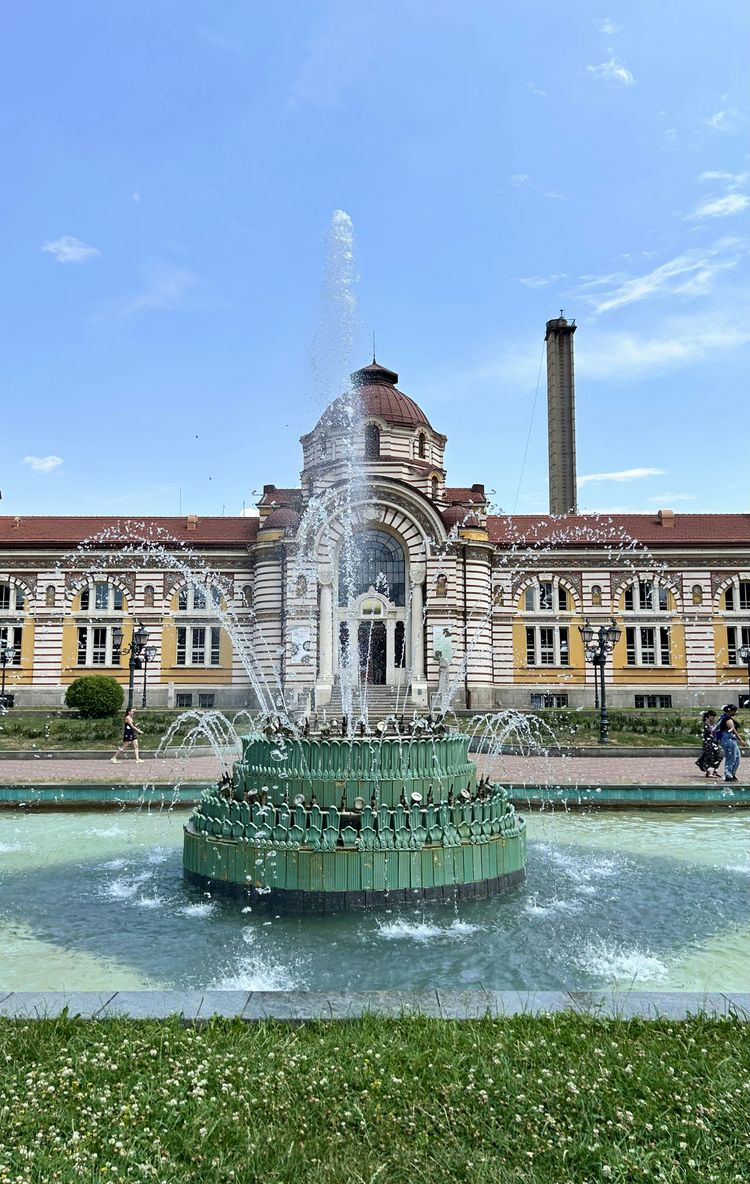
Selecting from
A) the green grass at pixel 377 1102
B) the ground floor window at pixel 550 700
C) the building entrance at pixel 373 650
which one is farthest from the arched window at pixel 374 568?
the green grass at pixel 377 1102

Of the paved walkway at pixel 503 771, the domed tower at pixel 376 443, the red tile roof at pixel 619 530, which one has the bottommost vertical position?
the paved walkway at pixel 503 771

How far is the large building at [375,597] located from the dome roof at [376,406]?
0.15 meters

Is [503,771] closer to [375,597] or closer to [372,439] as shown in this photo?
[375,597]

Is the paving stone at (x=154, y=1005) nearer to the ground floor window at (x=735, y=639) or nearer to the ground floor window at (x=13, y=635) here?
the ground floor window at (x=13, y=635)

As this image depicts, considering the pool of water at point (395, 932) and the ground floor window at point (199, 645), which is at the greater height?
the ground floor window at point (199, 645)

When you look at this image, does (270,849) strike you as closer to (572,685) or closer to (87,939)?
(87,939)

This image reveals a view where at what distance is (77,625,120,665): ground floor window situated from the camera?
44.4 m

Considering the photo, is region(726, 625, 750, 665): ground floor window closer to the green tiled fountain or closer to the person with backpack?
the person with backpack

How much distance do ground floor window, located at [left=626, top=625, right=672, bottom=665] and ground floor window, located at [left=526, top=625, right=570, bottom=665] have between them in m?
3.34

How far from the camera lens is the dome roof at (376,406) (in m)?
44.6

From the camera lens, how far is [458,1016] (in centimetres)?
552

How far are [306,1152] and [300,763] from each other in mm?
6777

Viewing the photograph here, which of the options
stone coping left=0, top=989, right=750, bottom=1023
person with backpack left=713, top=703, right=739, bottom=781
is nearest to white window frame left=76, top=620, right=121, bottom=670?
person with backpack left=713, top=703, right=739, bottom=781

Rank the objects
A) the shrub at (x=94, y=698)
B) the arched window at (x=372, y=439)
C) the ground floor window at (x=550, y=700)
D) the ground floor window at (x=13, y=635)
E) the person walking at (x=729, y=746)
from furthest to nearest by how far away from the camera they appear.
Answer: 1. the ground floor window at (x=13, y=635)
2. the arched window at (x=372, y=439)
3. the ground floor window at (x=550, y=700)
4. the shrub at (x=94, y=698)
5. the person walking at (x=729, y=746)
